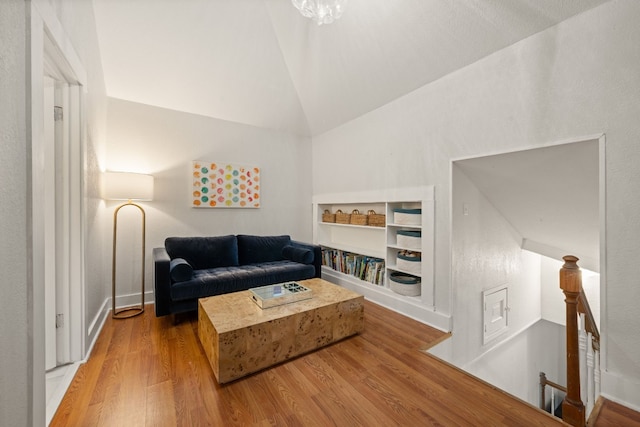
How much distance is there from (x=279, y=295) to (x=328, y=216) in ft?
6.75

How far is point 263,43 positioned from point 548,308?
5206 millimetres

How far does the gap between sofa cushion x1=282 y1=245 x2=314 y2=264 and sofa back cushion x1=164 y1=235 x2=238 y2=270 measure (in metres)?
0.65

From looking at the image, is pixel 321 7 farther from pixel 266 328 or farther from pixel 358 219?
pixel 266 328

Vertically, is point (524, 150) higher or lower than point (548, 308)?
higher

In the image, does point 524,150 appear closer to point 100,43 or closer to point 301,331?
point 301,331

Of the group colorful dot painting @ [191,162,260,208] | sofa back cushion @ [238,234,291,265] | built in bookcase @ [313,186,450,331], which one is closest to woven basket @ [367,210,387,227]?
built in bookcase @ [313,186,450,331]

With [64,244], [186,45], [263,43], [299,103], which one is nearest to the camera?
[64,244]

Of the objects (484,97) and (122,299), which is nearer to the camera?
(484,97)

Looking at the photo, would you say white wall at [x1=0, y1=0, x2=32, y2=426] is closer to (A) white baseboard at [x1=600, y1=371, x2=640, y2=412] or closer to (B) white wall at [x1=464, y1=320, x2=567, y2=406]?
(A) white baseboard at [x1=600, y1=371, x2=640, y2=412]

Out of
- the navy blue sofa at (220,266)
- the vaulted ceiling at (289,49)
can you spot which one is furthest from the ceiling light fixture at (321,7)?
the navy blue sofa at (220,266)

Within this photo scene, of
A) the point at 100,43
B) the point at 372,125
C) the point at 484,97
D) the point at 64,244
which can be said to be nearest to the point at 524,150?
the point at 484,97

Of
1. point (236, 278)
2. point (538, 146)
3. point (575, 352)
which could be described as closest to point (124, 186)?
point (236, 278)

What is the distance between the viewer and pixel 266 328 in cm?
182

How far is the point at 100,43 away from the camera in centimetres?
264
